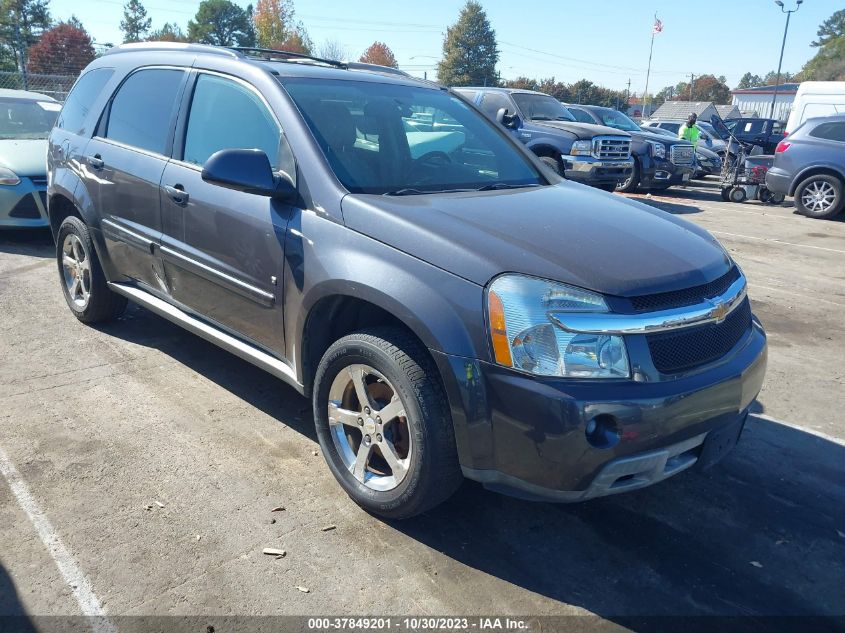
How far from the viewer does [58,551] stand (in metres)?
2.83

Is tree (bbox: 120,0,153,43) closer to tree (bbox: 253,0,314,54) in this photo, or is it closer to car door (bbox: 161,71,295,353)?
tree (bbox: 253,0,314,54)

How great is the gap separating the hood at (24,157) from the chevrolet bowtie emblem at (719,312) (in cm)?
773

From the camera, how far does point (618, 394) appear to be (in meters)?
2.49

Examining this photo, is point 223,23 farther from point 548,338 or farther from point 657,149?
point 548,338

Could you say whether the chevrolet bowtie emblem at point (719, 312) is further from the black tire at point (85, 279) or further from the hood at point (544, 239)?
the black tire at point (85, 279)

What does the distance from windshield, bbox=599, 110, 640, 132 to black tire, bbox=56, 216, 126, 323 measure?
14133mm

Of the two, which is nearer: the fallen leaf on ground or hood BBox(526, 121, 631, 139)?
the fallen leaf on ground

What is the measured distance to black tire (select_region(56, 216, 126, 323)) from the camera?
16.3 ft

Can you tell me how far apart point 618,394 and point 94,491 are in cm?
240

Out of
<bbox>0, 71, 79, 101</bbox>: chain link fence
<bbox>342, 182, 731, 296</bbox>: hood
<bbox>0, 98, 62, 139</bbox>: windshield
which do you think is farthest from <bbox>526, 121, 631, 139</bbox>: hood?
<bbox>0, 71, 79, 101</bbox>: chain link fence

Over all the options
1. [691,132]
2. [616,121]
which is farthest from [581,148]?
[691,132]

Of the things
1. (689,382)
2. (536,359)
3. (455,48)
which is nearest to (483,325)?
(536,359)

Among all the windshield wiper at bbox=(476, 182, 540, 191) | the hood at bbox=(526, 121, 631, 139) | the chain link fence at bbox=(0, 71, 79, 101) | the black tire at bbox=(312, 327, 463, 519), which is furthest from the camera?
the chain link fence at bbox=(0, 71, 79, 101)

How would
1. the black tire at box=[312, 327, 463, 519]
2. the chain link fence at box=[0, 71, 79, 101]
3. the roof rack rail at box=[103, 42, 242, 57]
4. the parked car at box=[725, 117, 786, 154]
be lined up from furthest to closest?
the parked car at box=[725, 117, 786, 154] < the chain link fence at box=[0, 71, 79, 101] < the roof rack rail at box=[103, 42, 242, 57] < the black tire at box=[312, 327, 463, 519]
